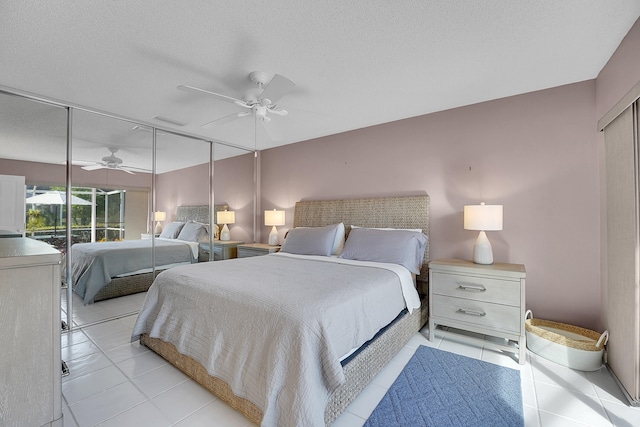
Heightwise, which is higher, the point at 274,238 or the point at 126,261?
the point at 274,238

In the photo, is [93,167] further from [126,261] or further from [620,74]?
[620,74]

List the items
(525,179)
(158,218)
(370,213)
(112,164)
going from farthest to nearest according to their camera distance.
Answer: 1. (158,218)
2. (370,213)
3. (112,164)
4. (525,179)

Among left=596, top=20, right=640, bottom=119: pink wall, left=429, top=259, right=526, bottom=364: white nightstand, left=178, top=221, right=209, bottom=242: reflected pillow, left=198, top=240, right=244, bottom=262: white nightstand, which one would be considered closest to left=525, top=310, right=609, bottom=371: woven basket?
left=429, top=259, right=526, bottom=364: white nightstand

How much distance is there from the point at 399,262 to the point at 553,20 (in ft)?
6.84

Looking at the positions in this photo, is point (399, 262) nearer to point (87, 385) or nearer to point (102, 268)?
point (87, 385)

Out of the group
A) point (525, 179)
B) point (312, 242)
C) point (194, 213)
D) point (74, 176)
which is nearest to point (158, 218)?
point (194, 213)

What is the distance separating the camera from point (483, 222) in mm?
2488

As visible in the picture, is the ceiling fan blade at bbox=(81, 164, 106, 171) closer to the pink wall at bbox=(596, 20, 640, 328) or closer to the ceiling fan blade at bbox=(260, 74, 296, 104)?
the ceiling fan blade at bbox=(260, 74, 296, 104)

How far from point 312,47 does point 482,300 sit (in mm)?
2473

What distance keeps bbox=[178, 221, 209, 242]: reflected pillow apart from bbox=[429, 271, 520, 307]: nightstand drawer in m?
Result: 3.30

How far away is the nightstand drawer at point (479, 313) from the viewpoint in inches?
88.0

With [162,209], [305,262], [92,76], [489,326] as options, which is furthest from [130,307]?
[489,326]

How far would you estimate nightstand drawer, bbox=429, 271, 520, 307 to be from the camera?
2242 millimetres

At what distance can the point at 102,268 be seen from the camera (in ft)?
10.7
